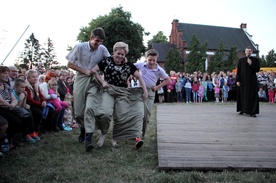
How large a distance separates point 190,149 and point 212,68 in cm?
4682

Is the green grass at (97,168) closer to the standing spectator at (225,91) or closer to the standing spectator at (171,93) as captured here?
the standing spectator at (171,93)

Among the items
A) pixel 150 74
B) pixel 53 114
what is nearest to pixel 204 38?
pixel 53 114

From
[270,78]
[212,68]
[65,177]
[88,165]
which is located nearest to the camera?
[65,177]

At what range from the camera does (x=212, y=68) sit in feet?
162

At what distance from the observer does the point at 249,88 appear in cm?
940

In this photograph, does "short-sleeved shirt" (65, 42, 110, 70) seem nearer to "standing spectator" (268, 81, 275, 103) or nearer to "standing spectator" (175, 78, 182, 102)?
"standing spectator" (175, 78, 182, 102)

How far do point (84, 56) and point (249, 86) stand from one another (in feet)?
21.0

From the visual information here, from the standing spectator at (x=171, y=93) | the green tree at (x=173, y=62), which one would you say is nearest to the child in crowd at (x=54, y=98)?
the standing spectator at (x=171, y=93)

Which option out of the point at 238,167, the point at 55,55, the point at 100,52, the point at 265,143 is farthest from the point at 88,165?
the point at 55,55

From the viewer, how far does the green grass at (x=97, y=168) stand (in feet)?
10.4

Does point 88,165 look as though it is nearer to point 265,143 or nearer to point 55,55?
point 265,143

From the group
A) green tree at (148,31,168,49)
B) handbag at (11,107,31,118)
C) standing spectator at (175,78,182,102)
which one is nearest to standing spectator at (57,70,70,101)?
handbag at (11,107,31,118)

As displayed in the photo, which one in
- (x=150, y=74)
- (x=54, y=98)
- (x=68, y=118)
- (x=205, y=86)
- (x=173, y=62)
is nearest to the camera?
(x=150, y=74)

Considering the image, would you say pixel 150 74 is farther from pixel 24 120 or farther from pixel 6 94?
pixel 6 94
